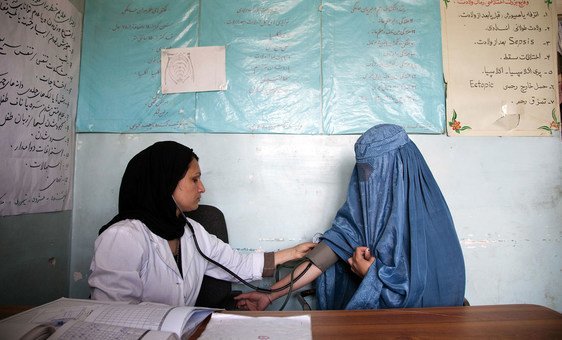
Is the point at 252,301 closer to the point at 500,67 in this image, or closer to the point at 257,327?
the point at 257,327

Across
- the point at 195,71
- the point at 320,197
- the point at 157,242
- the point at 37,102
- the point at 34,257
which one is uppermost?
the point at 195,71

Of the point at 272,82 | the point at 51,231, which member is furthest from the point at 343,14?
the point at 51,231

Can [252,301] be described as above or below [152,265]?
below

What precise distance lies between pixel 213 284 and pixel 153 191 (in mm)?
538

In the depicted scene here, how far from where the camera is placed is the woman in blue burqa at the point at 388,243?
114 centimetres

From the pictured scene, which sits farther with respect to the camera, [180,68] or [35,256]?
[180,68]

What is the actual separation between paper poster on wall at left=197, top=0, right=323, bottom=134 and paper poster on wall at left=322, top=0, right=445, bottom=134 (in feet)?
0.28

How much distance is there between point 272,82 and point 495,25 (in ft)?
4.51

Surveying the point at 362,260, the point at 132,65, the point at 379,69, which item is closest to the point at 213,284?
the point at 362,260

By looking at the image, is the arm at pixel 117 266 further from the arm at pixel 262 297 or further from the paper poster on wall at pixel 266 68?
the paper poster on wall at pixel 266 68

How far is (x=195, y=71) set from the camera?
74.1 inches

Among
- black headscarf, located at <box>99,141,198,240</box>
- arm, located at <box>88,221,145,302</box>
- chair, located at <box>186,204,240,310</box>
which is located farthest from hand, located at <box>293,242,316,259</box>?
arm, located at <box>88,221,145,302</box>

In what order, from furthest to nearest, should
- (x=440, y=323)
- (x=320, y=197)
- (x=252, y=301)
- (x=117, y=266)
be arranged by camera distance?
(x=320, y=197) → (x=252, y=301) → (x=117, y=266) → (x=440, y=323)

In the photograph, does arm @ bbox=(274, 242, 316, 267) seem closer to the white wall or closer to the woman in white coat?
the woman in white coat
